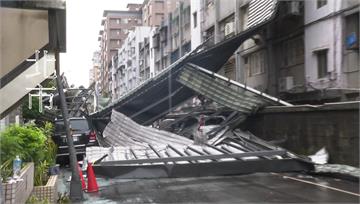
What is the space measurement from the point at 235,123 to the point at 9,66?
570 inches

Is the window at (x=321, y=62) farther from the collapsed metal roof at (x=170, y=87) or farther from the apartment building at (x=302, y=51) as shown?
the collapsed metal roof at (x=170, y=87)

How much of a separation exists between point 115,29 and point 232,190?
85.0 metres

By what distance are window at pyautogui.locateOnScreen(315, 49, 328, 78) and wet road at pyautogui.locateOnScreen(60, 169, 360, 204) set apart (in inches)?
322

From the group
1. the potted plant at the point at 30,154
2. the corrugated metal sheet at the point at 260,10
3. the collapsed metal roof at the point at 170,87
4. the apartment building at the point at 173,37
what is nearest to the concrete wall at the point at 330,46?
the corrugated metal sheet at the point at 260,10

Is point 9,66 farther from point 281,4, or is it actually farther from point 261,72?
point 261,72

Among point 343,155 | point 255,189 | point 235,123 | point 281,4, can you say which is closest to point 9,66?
point 255,189

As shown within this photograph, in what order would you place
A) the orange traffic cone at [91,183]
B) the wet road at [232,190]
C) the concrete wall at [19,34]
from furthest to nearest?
the orange traffic cone at [91,183] < the wet road at [232,190] < the concrete wall at [19,34]

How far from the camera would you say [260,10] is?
2572 centimetres

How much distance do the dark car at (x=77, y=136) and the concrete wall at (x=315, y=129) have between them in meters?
7.10

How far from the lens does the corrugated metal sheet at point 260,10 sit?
23606 mm

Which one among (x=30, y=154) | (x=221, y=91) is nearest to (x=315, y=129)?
(x=221, y=91)

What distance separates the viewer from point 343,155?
14211 mm

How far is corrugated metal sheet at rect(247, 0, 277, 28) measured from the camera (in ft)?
77.4

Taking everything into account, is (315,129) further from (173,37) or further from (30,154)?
(173,37)
